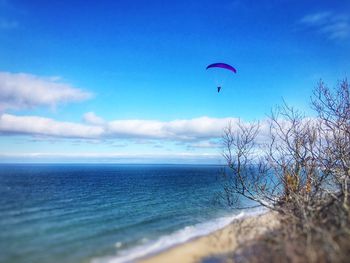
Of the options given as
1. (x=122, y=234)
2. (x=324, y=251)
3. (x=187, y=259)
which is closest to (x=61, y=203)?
(x=122, y=234)

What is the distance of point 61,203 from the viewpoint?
3509 centimetres

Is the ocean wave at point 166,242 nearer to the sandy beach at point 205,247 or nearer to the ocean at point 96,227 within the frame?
the ocean at point 96,227

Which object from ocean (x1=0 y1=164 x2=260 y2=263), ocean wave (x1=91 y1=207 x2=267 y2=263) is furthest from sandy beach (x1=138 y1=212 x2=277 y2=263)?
ocean (x1=0 y1=164 x2=260 y2=263)

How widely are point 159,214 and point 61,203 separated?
1293cm

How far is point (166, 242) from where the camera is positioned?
19891 millimetres

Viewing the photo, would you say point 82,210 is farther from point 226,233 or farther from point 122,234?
point 226,233

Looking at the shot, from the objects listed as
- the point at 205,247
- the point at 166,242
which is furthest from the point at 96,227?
the point at 205,247

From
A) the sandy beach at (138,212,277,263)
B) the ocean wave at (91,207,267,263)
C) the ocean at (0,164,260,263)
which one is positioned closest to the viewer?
the sandy beach at (138,212,277,263)

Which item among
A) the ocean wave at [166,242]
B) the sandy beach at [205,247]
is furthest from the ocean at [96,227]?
the sandy beach at [205,247]

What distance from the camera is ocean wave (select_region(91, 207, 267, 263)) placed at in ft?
54.7

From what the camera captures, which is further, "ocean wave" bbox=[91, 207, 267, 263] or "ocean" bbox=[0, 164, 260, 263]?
"ocean" bbox=[0, 164, 260, 263]

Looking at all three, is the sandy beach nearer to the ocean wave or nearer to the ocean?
the ocean wave

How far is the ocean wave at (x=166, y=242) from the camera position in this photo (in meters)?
16.7

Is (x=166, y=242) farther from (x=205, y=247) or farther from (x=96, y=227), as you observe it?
(x=96, y=227)
